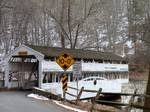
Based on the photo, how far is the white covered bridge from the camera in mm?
30809

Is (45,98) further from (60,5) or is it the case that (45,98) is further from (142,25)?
(142,25)

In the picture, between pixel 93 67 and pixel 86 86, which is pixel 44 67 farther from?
pixel 93 67

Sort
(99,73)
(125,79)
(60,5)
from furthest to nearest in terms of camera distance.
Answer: (60,5) < (125,79) < (99,73)

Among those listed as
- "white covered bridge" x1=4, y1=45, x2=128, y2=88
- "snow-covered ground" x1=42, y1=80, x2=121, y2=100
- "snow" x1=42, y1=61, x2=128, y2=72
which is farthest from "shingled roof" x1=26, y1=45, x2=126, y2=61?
"snow-covered ground" x1=42, y1=80, x2=121, y2=100

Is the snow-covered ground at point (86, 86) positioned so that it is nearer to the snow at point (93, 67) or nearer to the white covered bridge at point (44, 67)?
the white covered bridge at point (44, 67)

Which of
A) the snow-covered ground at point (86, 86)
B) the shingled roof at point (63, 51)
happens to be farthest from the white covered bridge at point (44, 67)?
the snow-covered ground at point (86, 86)

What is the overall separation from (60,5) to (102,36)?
18793mm

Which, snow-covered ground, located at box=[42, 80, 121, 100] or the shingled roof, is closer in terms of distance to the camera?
snow-covered ground, located at box=[42, 80, 121, 100]

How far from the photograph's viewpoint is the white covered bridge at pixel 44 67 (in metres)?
30.8

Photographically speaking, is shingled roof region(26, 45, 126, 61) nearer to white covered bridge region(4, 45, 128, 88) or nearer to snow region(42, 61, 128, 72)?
white covered bridge region(4, 45, 128, 88)

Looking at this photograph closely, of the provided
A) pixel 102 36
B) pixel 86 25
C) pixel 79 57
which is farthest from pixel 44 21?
pixel 79 57

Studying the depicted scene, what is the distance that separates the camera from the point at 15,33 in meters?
55.9

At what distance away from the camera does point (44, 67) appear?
30.3 meters

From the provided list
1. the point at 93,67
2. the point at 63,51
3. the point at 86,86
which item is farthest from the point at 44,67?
the point at 93,67
